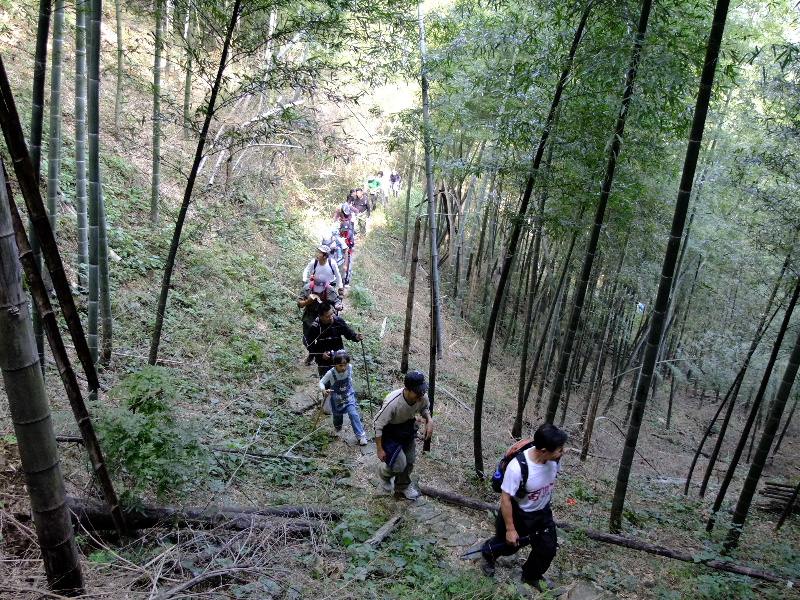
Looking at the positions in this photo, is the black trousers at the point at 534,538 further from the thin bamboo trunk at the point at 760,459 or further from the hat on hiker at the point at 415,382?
the thin bamboo trunk at the point at 760,459

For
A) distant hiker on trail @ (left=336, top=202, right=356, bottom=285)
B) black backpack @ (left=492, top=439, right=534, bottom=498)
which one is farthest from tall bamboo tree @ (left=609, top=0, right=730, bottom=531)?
distant hiker on trail @ (left=336, top=202, right=356, bottom=285)

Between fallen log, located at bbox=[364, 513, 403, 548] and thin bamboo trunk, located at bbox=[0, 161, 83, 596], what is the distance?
7.13 feet

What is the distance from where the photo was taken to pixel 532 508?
362cm

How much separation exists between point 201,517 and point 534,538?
2197 mm

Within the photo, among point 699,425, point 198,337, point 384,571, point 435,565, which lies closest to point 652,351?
point 435,565

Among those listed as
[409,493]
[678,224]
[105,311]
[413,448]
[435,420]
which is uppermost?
[678,224]

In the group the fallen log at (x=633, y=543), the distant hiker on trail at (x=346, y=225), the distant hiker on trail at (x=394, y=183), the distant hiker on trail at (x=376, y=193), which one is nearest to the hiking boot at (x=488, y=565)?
the fallen log at (x=633, y=543)

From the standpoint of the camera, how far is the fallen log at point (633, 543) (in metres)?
4.62

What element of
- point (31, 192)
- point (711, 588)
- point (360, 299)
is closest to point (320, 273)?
point (360, 299)

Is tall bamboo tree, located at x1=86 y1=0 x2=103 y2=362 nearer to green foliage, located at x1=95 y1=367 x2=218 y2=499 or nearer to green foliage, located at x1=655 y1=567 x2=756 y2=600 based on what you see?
green foliage, located at x1=95 y1=367 x2=218 y2=499

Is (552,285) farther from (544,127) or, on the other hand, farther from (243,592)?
(243,592)

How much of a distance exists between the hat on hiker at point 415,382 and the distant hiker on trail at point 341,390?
1417 mm

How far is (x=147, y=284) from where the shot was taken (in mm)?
7449

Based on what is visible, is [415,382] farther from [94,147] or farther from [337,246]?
[337,246]
